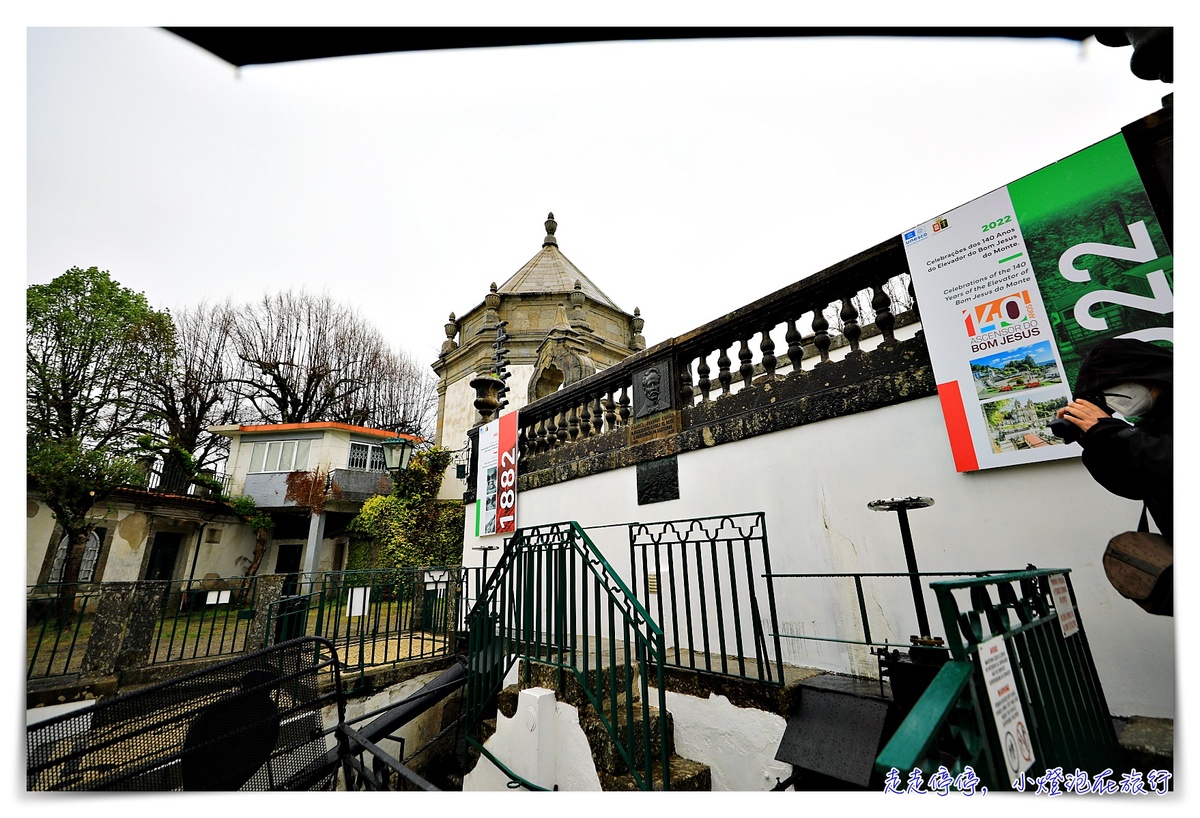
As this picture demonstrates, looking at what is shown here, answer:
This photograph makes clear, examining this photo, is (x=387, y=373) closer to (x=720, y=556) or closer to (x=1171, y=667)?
(x=720, y=556)

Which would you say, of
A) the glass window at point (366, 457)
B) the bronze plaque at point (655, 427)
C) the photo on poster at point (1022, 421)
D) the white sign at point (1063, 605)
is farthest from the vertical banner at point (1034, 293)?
the glass window at point (366, 457)

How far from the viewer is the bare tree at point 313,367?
19391 mm

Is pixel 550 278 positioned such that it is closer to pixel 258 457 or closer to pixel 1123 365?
pixel 258 457

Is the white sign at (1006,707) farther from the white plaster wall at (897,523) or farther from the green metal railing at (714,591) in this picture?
the green metal railing at (714,591)

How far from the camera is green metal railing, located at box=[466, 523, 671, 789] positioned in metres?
2.82

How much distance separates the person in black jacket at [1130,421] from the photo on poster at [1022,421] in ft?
0.96

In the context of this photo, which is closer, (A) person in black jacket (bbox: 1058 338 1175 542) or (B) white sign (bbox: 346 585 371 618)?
(A) person in black jacket (bbox: 1058 338 1175 542)

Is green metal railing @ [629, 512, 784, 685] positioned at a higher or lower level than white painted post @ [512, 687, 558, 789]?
higher

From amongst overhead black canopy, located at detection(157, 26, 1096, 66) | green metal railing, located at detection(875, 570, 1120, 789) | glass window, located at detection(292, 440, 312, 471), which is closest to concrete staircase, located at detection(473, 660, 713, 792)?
green metal railing, located at detection(875, 570, 1120, 789)

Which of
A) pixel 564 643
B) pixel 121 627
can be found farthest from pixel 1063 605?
pixel 121 627

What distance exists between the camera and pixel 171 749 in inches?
91.7

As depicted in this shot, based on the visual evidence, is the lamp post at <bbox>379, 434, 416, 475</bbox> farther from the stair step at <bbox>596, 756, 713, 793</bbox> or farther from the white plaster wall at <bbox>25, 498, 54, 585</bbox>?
the stair step at <bbox>596, 756, 713, 793</bbox>

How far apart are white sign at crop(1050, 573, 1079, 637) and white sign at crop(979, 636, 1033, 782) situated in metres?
0.73

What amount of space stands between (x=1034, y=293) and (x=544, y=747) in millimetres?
4000
